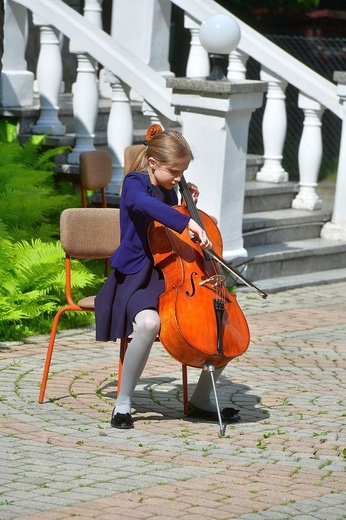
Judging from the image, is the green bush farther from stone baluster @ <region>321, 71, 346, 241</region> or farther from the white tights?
stone baluster @ <region>321, 71, 346, 241</region>

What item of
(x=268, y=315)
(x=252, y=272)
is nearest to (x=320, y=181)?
(x=252, y=272)

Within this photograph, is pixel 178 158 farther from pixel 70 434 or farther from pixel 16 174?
pixel 16 174

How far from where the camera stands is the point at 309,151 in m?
11.1

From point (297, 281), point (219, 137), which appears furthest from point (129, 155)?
point (297, 281)

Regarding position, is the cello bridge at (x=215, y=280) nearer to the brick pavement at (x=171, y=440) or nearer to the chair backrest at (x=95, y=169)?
the brick pavement at (x=171, y=440)

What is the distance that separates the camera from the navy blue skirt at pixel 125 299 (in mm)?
6066

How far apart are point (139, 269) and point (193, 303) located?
1.41 feet

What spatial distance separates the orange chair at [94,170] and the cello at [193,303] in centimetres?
318

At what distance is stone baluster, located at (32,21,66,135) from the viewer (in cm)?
1036

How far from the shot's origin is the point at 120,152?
10195 mm

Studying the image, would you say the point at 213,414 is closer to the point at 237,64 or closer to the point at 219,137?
the point at 219,137

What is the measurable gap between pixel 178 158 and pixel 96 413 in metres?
1.44

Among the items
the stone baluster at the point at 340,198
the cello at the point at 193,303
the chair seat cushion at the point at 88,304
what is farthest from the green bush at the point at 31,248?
the stone baluster at the point at 340,198

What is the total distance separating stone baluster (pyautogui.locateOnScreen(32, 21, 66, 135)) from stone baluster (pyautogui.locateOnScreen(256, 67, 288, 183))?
194 centimetres
